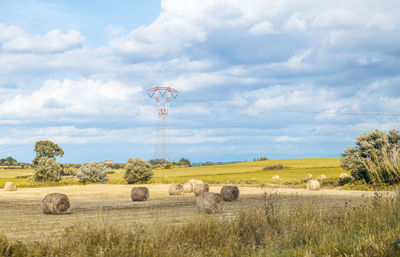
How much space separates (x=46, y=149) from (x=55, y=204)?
82905mm

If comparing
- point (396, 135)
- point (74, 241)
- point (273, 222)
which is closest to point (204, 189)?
point (396, 135)

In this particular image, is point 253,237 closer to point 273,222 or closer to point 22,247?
point 273,222

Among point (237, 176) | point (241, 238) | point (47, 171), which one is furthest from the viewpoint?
point (237, 176)

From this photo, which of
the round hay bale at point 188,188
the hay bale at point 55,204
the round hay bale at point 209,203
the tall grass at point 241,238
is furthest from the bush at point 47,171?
the tall grass at point 241,238

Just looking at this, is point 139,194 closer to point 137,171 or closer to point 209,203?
point 209,203

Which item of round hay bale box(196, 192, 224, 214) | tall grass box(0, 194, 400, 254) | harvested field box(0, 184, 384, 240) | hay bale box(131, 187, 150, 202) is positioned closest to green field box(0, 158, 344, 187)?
harvested field box(0, 184, 384, 240)

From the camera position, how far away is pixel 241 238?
41.9ft

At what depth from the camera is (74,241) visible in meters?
10.8

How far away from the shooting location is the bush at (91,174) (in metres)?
58.8

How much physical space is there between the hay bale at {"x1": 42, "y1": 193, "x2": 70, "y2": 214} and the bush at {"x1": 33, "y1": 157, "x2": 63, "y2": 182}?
36891 millimetres

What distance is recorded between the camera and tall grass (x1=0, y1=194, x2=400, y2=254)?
9.85m

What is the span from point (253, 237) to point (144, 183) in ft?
150

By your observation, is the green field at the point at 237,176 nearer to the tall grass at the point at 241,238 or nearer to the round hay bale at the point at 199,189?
the round hay bale at the point at 199,189

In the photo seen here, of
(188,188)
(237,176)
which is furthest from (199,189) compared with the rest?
(237,176)
